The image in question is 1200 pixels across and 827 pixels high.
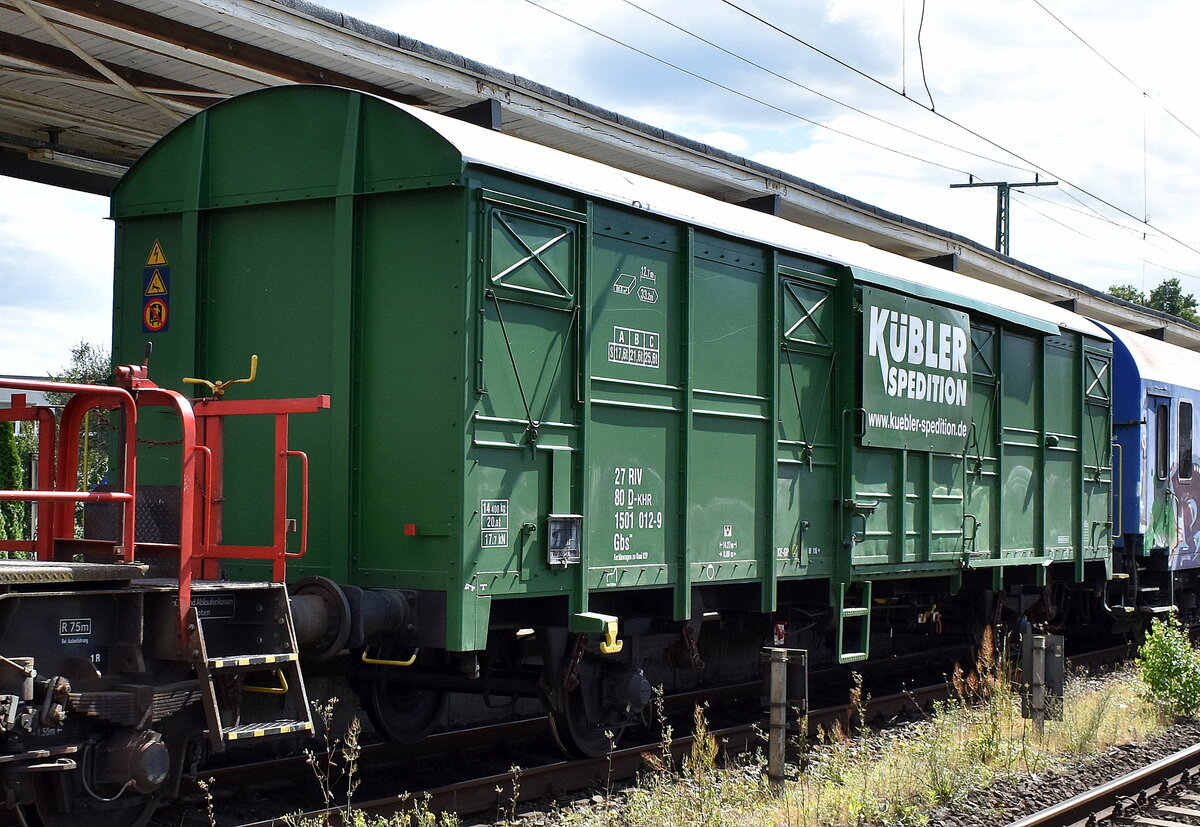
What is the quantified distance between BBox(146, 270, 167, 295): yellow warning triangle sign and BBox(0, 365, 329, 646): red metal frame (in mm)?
1042


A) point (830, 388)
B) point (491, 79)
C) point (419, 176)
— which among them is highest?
point (491, 79)

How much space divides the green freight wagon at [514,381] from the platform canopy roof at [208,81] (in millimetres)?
1812

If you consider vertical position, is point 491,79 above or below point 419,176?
above

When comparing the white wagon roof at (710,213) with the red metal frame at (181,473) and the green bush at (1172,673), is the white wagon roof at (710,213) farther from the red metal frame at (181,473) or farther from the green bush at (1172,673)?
the green bush at (1172,673)

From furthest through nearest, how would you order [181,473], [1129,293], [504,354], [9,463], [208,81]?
[1129,293] < [9,463] < [208,81] < [504,354] < [181,473]

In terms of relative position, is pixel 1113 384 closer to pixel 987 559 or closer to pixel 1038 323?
pixel 1038 323

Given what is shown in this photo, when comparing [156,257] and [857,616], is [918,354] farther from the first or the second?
[156,257]

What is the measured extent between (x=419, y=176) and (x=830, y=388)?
4.48 metres

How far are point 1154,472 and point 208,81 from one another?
12230mm

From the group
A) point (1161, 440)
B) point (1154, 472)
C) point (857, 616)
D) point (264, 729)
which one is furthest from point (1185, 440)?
point (264, 729)

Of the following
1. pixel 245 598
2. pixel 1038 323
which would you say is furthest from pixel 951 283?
pixel 245 598

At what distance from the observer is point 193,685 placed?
19.6 ft

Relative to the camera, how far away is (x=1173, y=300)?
70.6 metres

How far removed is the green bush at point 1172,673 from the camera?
1116cm
